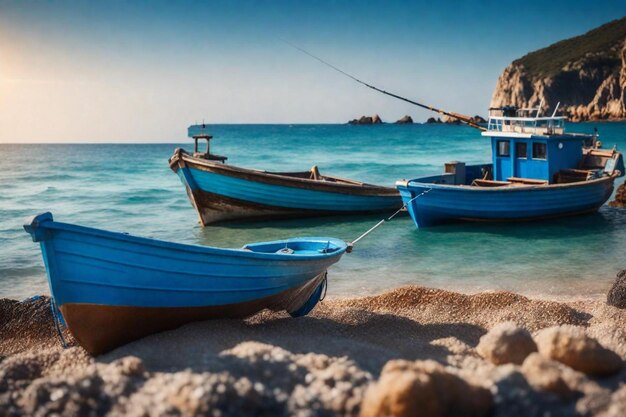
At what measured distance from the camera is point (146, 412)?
4.69 metres

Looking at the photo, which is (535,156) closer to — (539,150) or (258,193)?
(539,150)

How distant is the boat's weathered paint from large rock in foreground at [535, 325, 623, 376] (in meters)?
10.8

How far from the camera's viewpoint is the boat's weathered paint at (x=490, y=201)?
1634 centimetres

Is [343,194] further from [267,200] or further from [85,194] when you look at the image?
[85,194]

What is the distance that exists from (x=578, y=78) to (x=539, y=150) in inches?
4614

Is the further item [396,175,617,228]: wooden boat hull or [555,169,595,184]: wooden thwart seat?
[555,169,595,184]: wooden thwart seat

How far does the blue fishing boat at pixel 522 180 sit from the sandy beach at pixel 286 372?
821cm

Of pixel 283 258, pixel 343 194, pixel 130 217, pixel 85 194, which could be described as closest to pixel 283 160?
pixel 85 194

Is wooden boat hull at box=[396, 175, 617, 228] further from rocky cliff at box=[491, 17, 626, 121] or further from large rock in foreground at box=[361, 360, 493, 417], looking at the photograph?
rocky cliff at box=[491, 17, 626, 121]

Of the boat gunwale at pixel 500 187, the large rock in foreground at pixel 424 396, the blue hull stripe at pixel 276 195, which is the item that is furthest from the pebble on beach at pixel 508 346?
the blue hull stripe at pixel 276 195

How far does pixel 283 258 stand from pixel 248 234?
31.9 feet

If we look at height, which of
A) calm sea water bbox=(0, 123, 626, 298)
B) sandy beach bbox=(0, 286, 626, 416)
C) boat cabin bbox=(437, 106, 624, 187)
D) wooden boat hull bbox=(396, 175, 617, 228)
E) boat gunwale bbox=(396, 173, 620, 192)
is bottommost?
calm sea water bbox=(0, 123, 626, 298)

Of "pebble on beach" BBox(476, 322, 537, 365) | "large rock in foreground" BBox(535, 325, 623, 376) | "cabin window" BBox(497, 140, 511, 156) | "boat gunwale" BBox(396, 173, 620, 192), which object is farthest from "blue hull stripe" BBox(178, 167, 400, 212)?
"large rock in foreground" BBox(535, 325, 623, 376)

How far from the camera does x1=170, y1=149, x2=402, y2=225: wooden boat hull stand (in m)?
17.8
